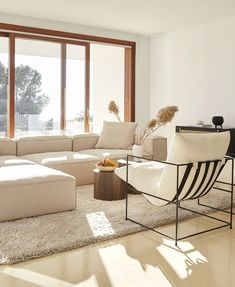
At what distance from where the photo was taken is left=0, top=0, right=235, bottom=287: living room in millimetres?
2697

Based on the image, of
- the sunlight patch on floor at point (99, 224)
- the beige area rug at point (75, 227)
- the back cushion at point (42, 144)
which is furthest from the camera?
the back cushion at point (42, 144)

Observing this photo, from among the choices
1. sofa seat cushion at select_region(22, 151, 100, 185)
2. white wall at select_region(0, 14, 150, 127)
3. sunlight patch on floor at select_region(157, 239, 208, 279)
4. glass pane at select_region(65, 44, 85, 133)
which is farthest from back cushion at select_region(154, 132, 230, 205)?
white wall at select_region(0, 14, 150, 127)

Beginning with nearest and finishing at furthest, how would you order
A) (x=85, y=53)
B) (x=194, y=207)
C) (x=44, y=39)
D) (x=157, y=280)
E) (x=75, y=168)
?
1. (x=157, y=280)
2. (x=194, y=207)
3. (x=75, y=168)
4. (x=44, y=39)
5. (x=85, y=53)

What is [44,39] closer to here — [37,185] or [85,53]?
[85,53]

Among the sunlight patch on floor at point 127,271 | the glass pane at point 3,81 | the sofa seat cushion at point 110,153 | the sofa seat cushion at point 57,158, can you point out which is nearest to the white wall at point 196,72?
the sofa seat cushion at point 110,153

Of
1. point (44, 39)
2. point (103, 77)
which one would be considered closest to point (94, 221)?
point (44, 39)

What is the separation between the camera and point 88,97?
6.85m

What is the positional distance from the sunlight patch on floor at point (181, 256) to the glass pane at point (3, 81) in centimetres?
382

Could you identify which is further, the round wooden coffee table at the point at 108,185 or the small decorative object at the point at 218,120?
the small decorative object at the point at 218,120

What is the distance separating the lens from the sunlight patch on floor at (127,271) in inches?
92.7

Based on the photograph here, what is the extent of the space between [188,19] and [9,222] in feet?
13.8

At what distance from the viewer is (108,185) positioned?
4203 mm

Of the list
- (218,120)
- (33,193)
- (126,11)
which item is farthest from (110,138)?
(33,193)

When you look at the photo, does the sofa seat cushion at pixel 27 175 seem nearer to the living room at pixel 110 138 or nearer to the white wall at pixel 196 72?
the living room at pixel 110 138
